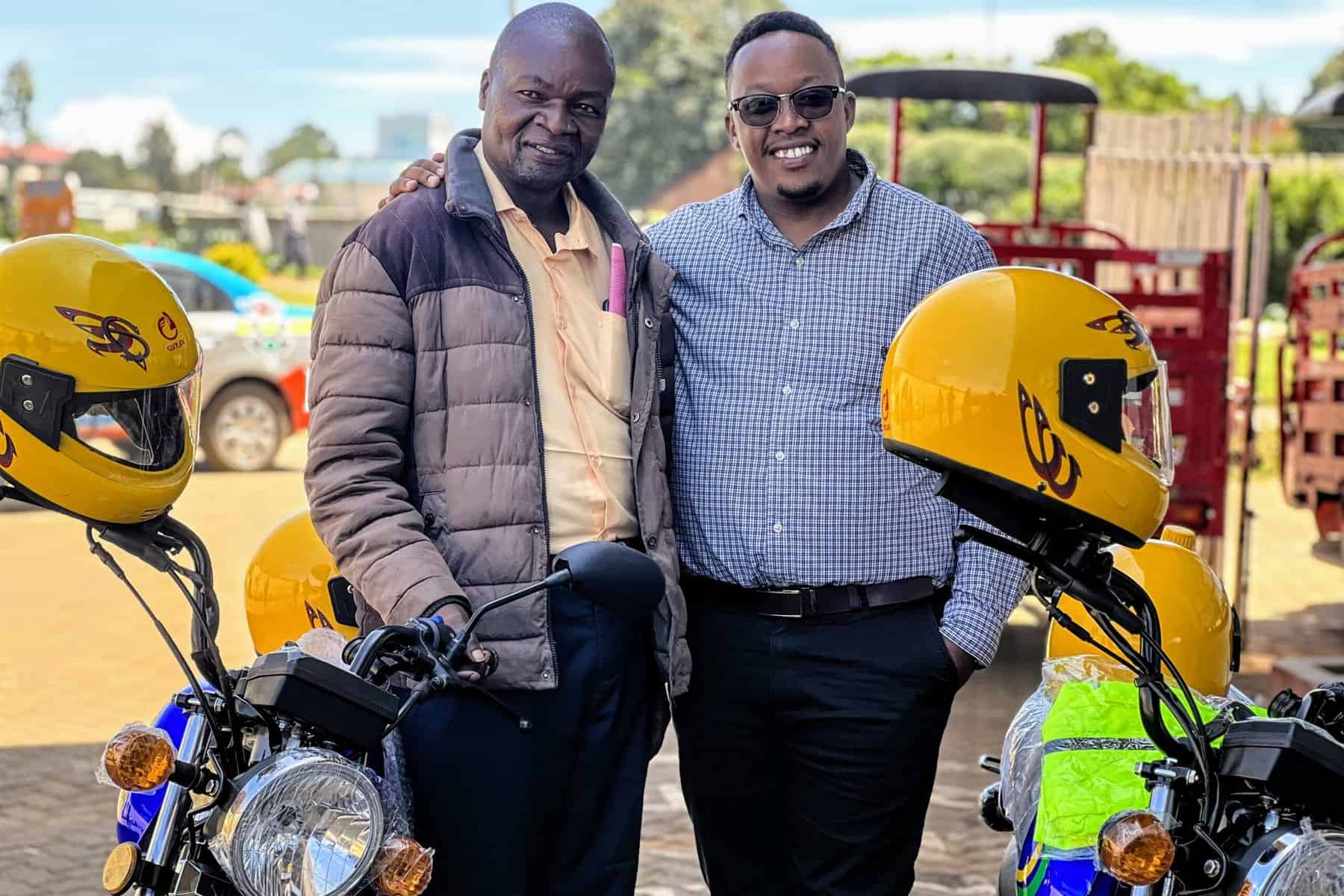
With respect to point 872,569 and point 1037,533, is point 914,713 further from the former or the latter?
point 1037,533

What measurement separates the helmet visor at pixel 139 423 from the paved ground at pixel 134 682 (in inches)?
120

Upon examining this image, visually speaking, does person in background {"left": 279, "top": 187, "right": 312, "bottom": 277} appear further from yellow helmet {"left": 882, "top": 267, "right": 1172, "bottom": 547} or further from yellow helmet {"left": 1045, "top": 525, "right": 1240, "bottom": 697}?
yellow helmet {"left": 882, "top": 267, "right": 1172, "bottom": 547}

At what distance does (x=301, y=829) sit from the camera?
2141 millimetres

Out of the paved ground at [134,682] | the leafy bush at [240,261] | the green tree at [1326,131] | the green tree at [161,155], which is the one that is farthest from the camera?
the green tree at [161,155]

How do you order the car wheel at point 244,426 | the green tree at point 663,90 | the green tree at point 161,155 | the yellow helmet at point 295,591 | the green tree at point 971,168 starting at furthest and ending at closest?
the green tree at point 161,155 → the green tree at point 971,168 → the green tree at point 663,90 → the car wheel at point 244,426 → the yellow helmet at point 295,591

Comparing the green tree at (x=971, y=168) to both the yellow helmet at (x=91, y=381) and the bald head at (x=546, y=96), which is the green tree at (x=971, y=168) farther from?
the yellow helmet at (x=91, y=381)

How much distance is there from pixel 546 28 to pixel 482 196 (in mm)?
321

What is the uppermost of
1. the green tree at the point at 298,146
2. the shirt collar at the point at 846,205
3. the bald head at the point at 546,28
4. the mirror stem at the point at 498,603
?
the bald head at the point at 546,28

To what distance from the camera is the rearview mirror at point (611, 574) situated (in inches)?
91.3

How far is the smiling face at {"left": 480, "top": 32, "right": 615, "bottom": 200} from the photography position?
303 centimetres

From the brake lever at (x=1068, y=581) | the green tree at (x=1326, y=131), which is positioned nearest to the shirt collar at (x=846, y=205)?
the brake lever at (x=1068, y=581)

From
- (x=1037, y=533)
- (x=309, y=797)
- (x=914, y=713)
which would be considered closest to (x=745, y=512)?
(x=914, y=713)

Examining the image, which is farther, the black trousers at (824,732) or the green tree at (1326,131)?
the green tree at (1326,131)

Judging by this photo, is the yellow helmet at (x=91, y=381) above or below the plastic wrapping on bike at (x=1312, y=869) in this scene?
above
